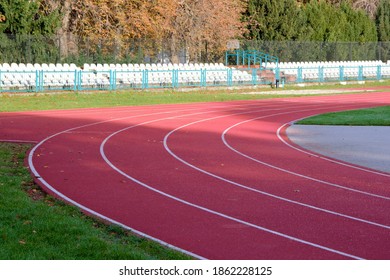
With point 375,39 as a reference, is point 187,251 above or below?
below

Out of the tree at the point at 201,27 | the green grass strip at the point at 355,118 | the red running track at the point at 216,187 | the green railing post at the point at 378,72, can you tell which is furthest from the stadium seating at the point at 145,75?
the green grass strip at the point at 355,118

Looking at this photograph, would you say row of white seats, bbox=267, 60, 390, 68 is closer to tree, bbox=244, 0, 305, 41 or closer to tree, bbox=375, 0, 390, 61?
tree, bbox=244, 0, 305, 41

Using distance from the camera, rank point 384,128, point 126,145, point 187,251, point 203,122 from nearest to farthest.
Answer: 1. point 187,251
2. point 126,145
3. point 384,128
4. point 203,122

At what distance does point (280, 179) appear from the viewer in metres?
12.1

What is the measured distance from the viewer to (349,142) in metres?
17.1

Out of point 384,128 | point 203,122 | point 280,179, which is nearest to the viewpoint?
point 280,179

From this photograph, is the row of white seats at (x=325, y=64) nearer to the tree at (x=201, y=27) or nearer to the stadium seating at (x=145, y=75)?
the stadium seating at (x=145, y=75)

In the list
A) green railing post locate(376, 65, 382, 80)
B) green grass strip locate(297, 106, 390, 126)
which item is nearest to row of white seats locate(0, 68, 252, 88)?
green railing post locate(376, 65, 382, 80)

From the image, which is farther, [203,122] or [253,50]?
[253,50]

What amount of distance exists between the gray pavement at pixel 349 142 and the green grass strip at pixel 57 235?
610 centimetres

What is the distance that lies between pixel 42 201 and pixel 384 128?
11879mm

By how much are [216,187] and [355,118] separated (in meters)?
12.5

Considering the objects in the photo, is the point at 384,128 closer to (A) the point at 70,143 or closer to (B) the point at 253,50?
(A) the point at 70,143

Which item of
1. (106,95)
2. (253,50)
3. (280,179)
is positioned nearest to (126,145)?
(280,179)
